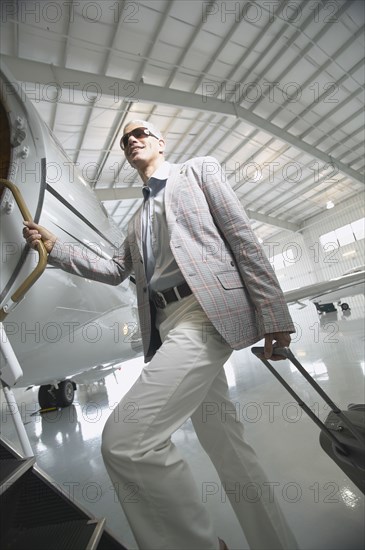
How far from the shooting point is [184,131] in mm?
10852

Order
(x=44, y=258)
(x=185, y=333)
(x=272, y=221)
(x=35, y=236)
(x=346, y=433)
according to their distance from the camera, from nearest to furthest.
→ (x=185, y=333), (x=346, y=433), (x=44, y=258), (x=35, y=236), (x=272, y=221)

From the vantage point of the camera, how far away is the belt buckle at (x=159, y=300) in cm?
142

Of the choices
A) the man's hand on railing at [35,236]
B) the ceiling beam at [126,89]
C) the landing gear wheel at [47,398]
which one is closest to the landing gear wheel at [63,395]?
the landing gear wheel at [47,398]

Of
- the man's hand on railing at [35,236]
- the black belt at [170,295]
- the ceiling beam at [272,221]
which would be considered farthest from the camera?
the ceiling beam at [272,221]

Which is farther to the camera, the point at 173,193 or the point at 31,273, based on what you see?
the point at 31,273

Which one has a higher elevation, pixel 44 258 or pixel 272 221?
pixel 272 221

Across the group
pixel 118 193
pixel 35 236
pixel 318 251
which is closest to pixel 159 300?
pixel 35 236

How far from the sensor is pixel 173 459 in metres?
1.01

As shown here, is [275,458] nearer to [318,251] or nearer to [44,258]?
[44,258]

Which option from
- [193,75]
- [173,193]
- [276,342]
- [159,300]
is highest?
[193,75]

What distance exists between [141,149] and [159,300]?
2.80 feet

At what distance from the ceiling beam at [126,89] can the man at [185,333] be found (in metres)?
5.92

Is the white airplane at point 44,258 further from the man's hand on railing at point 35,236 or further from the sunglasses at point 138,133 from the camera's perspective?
the sunglasses at point 138,133

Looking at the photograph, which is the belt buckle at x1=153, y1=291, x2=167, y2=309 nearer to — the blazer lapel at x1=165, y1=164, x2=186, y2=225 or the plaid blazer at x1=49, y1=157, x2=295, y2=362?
the plaid blazer at x1=49, y1=157, x2=295, y2=362
